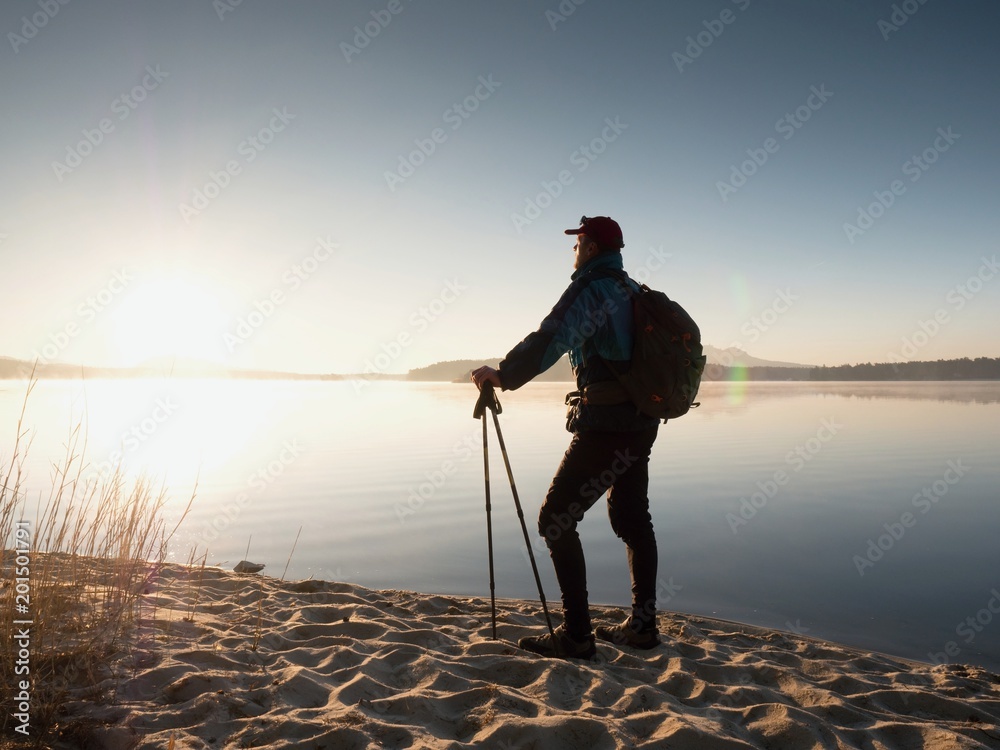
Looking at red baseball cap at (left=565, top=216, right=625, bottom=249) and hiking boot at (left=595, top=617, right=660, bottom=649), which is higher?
red baseball cap at (left=565, top=216, right=625, bottom=249)

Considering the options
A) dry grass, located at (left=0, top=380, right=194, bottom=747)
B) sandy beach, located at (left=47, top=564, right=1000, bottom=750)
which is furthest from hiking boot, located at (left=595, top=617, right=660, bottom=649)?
dry grass, located at (left=0, top=380, right=194, bottom=747)

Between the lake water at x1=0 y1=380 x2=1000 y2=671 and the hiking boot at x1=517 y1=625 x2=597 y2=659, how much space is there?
1.94 meters

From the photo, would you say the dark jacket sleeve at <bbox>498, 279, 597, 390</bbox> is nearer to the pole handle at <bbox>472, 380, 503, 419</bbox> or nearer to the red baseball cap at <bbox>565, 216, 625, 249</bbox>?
the pole handle at <bbox>472, 380, 503, 419</bbox>

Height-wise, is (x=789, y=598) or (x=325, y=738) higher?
(x=789, y=598)

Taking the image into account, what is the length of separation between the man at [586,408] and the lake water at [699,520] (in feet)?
6.93

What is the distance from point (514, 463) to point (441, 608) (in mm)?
8043

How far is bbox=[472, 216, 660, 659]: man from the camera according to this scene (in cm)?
388

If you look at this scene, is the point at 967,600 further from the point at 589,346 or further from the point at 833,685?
the point at 589,346

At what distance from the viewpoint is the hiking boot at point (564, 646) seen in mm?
4023

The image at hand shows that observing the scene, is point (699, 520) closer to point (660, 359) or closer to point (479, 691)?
point (660, 359)

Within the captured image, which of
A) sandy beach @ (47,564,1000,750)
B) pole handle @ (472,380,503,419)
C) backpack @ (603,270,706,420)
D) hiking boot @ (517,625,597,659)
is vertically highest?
backpack @ (603,270,706,420)

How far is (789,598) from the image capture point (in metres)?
5.97

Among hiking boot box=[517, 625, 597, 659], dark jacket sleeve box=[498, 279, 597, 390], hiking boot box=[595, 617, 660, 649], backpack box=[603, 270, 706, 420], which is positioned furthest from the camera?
hiking boot box=[595, 617, 660, 649]

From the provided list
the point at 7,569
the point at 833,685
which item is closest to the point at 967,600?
the point at 833,685
